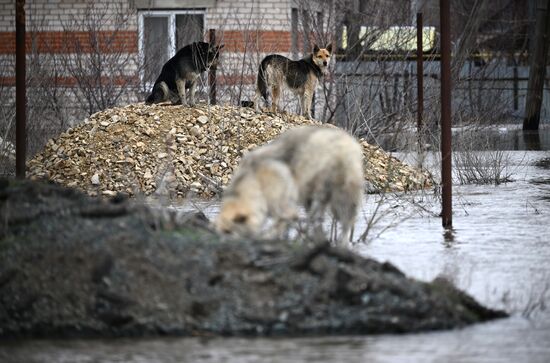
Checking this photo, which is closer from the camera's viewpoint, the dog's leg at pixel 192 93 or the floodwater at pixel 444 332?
the floodwater at pixel 444 332

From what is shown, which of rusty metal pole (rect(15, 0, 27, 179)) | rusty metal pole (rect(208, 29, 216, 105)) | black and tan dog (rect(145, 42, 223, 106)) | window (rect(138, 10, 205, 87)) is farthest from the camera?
window (rect(138, 10, 205, 87))

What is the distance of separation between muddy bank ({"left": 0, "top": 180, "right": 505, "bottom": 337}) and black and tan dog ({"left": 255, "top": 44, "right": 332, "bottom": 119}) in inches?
501

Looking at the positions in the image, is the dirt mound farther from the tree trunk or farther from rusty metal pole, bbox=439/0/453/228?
the tree trunk

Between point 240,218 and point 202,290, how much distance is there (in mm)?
714

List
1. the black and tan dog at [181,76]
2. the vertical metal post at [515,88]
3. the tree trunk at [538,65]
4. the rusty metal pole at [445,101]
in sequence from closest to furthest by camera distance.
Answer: the rusty metal pole at [445,101] → the black and tan dog at [181,76] → the tree trunk at [538,65] → the vertical metal post at [515,88]

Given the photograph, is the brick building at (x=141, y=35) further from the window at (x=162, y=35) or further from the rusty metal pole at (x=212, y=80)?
the rusty metal pole at (x=212, y=80)

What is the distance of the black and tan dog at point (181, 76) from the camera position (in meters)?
20.8

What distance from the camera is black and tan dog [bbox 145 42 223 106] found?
20812 mm

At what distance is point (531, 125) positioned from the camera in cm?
3675

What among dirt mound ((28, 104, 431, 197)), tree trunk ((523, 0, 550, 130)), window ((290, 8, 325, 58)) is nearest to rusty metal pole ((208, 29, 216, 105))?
dirt mound ((28, 104, 431, 197))

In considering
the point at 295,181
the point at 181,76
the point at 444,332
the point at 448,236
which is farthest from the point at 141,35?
the point at 444,332

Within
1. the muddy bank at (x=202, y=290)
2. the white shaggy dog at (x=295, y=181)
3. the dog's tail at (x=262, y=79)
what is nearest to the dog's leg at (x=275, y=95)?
the dog's tail at (x=262, y=79)

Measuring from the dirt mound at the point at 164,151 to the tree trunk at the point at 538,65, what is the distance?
17.1 metres

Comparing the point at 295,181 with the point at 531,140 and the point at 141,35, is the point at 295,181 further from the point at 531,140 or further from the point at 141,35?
the point at 531,140
